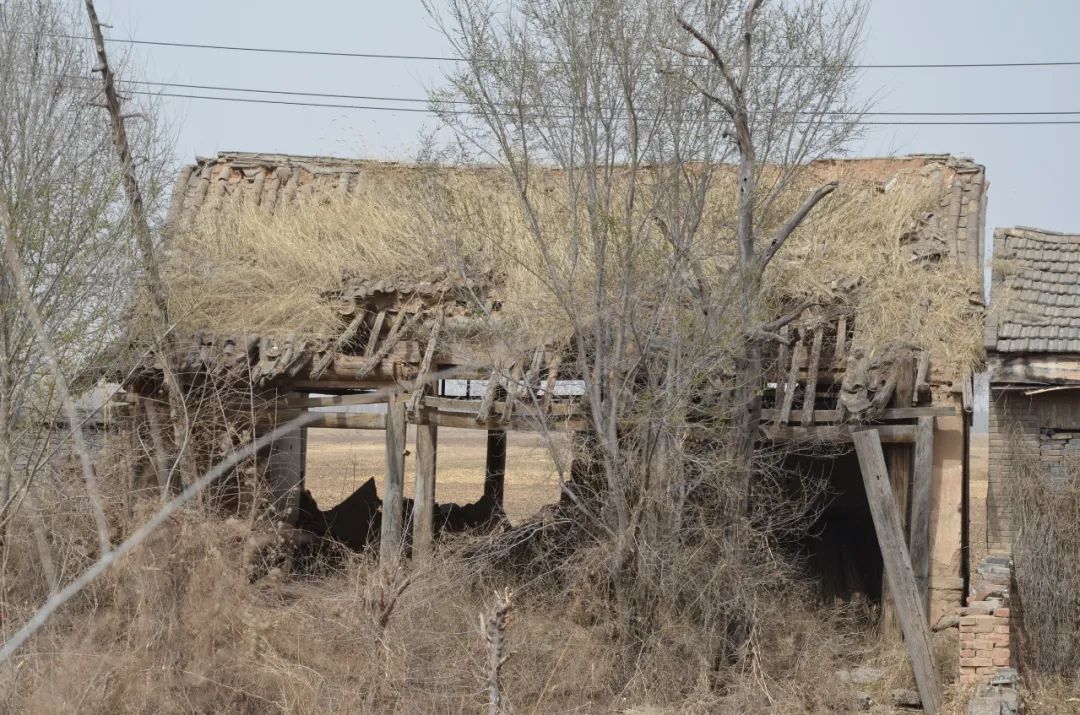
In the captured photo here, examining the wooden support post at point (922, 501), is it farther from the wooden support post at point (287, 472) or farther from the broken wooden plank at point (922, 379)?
the wooden support post at point (287, 472)

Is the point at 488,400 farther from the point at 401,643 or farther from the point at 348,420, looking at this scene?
the point at 401,643

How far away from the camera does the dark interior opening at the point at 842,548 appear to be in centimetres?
1355

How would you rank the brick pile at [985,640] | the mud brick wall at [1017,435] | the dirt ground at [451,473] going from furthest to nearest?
the dirt ground at [451,473] → the mud brick wall at [1017,435] → the brick pile at [985,640]

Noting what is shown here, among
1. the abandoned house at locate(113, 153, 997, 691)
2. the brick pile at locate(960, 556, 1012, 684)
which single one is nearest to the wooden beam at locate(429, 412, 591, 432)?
the abandoned house at locate(113, 153, 997, 691)

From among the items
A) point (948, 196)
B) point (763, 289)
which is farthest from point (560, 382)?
point (948, 196)

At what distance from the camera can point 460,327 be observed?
12234 mm

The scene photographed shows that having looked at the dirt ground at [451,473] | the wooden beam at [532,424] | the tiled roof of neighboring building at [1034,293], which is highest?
the tiled roof of neighboring building at [1034,293]

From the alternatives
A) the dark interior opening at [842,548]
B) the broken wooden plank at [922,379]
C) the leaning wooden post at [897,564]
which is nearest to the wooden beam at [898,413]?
the broken wooden plank at [922,379]

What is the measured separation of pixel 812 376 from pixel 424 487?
4.02 metres

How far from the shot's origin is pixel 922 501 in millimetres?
11406

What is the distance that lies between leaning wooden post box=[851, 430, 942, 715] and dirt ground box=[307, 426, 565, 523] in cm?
284

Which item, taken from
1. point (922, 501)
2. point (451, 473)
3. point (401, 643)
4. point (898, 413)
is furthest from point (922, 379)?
point (451, 473)

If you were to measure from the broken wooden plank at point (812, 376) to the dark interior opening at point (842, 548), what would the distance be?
3.40 feet

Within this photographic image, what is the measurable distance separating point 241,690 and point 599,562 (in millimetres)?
3202
